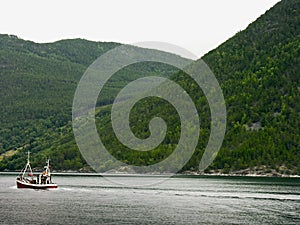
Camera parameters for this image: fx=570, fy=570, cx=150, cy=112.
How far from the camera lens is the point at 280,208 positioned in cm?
11519

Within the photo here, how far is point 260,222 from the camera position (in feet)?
315

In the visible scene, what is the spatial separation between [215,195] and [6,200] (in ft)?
172

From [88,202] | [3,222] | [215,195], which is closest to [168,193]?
[215,195]

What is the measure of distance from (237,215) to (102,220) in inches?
1006

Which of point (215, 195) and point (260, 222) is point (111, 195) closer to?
point (215, 195)

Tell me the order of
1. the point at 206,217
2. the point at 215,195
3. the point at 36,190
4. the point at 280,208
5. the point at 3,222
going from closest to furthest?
the point at 3,222 < the point at 206,217 < the point at 280,208 < the point at 215,195 < the point at 36,190

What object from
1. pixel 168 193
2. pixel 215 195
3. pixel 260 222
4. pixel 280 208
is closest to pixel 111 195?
pixel 168 193

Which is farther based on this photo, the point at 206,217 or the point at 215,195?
the point at 215,195

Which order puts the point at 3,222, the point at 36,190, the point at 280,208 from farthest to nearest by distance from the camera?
1. the point at 36,190
2. the point at 280,208
3. the point at 3,222

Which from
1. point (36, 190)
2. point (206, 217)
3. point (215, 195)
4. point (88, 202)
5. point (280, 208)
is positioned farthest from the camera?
point (36, 190)

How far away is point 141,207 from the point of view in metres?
118

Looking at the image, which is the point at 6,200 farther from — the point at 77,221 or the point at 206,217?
the point at 206,217

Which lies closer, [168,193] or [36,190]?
[168,193]

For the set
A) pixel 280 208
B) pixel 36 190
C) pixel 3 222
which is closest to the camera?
pixel 3 222
